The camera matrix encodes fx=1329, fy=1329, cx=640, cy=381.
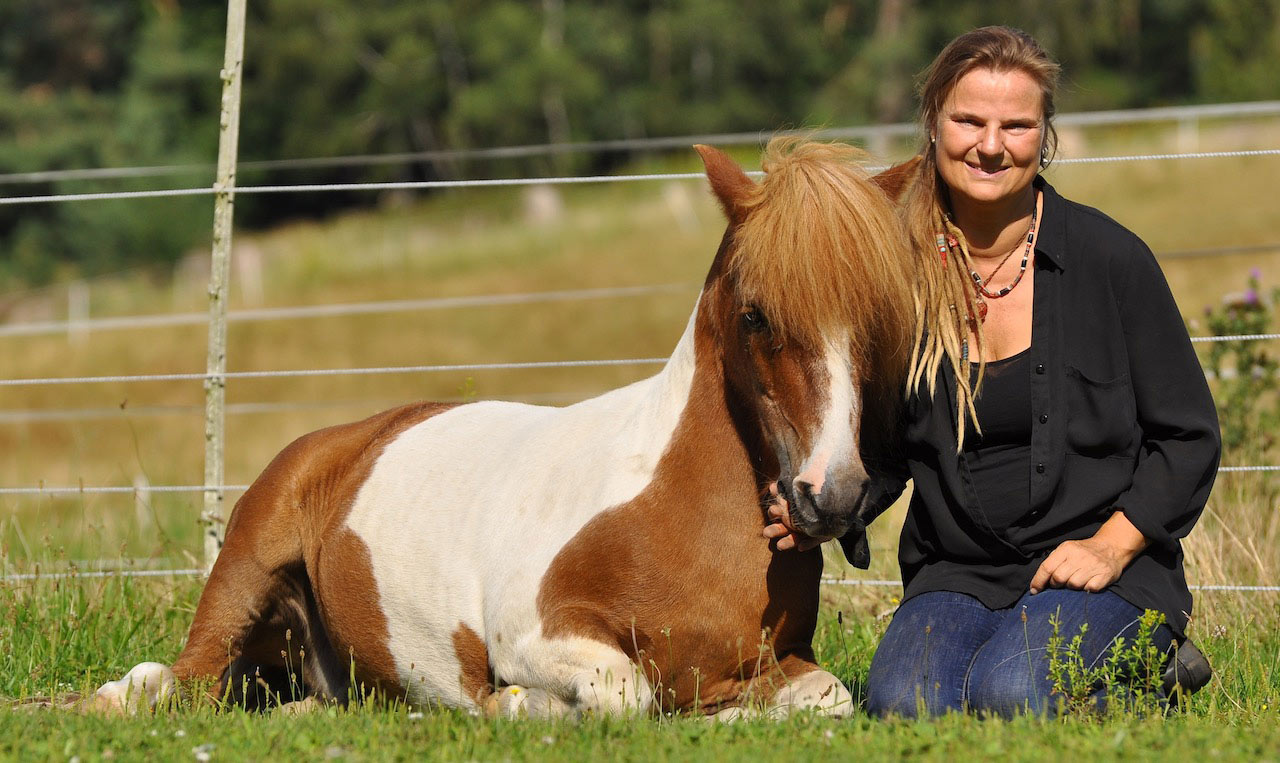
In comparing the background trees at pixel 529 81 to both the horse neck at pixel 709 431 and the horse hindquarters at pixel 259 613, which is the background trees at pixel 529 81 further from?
the horse neck at pixel 709 431

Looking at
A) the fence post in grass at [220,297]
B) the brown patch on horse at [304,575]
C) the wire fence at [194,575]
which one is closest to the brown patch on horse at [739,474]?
the brown patch on horse at [304,575]

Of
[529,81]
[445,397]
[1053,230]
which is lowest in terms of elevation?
[445,397]

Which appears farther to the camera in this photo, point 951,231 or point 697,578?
point 951,231

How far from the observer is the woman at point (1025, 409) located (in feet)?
12.1

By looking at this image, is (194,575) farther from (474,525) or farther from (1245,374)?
(1245,374)

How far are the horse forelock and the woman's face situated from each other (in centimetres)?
36

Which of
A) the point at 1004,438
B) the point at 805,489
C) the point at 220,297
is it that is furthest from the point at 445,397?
the point at 805,489

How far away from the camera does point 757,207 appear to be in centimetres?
359

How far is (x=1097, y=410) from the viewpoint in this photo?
3762 millimetres

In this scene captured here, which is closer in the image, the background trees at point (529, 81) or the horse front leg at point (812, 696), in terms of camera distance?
the horse front leg at point (812, 696)

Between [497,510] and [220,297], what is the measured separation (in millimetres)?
2640

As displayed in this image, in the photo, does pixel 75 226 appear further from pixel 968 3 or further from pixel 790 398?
pixel 790 398

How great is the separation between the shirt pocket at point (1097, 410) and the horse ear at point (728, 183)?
1.04 metres

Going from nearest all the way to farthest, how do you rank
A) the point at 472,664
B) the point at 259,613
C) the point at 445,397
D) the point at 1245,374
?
the point at 472,664 < the point at 259,613 < the point at 1245,374 < the point at 445,397
